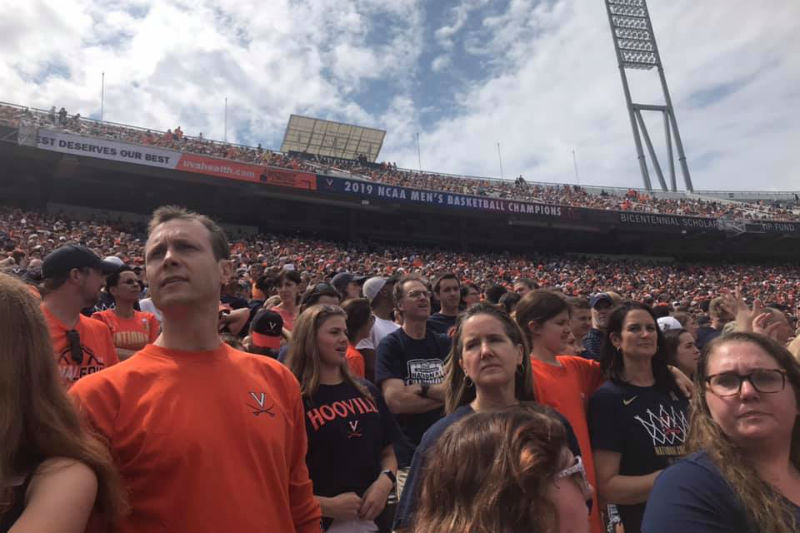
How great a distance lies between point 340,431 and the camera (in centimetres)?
255

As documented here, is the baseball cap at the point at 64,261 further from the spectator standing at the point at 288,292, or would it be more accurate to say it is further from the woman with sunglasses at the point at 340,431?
the spectator standing at the point at 288,292

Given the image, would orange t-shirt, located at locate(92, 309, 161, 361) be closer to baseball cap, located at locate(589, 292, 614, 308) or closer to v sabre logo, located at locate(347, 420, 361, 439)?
v sabre logo, located at locate(347, 420, 361, 439)

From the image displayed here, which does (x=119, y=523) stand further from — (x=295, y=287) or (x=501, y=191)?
(x=501, y=191)

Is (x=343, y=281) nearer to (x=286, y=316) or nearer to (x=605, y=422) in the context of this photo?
(x=286, y=316)

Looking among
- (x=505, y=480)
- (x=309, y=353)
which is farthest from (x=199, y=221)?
(x=505, y=480)

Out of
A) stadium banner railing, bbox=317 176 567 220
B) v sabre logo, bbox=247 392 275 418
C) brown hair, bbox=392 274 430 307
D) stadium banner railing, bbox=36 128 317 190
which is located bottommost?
v sabre logo, bbox=247 392 275 418

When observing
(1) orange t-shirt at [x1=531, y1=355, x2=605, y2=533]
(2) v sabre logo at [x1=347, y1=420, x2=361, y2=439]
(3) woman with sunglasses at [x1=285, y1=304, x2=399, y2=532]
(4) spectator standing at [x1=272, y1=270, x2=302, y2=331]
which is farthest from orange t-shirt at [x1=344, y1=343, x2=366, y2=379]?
(4) spectator standing at [x1=272, y1=270, x2=302, y2=331]

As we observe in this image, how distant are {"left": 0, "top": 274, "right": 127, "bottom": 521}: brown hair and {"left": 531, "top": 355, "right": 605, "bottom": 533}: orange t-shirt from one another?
196 cm

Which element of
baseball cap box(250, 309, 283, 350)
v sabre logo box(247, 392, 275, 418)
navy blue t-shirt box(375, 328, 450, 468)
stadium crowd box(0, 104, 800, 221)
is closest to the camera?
v sabre logo box(247, 392, 275, 418)

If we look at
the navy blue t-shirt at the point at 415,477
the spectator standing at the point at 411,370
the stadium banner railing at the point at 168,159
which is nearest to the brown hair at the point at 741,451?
the navy blue t-shirt at the point at 415,477

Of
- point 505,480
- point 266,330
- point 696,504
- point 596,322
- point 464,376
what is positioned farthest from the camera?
point 596,322

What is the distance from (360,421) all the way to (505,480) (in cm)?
153

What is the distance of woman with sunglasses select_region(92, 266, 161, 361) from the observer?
3965 mm

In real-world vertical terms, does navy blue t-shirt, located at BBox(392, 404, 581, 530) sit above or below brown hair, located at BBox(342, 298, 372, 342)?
below
